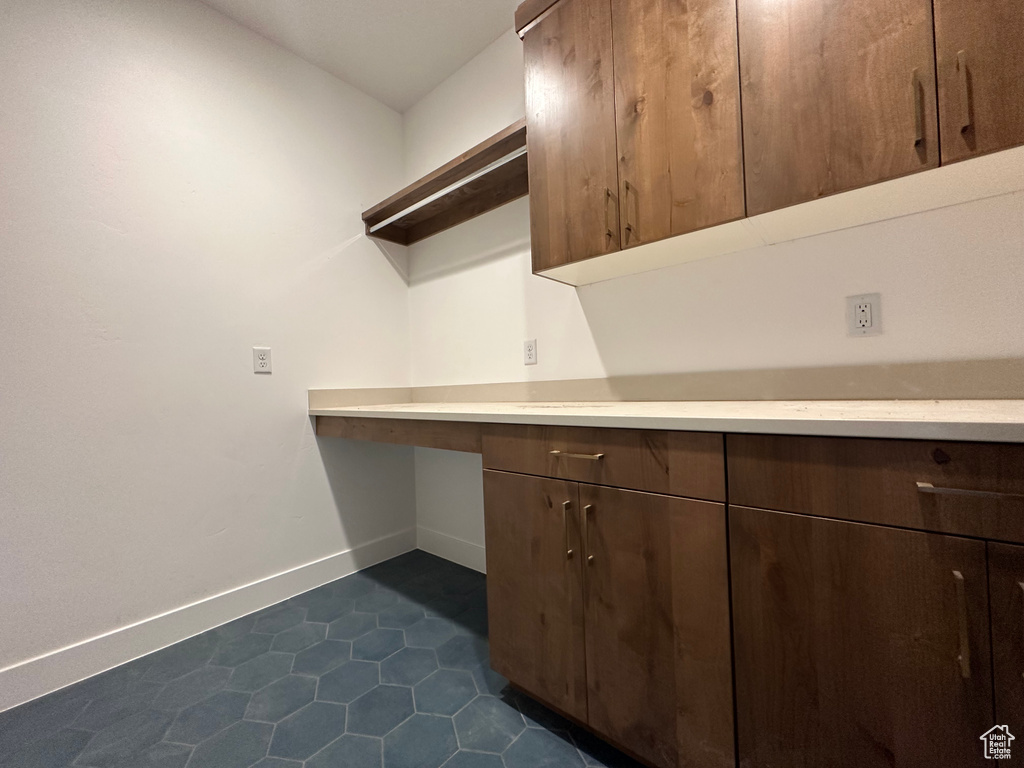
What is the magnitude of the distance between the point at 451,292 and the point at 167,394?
1342 millimetres

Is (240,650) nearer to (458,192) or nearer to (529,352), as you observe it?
(529,352)

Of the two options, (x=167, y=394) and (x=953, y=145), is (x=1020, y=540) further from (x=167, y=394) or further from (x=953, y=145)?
(x=167, y=394)

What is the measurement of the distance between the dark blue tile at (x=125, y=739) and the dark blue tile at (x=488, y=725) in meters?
0.86

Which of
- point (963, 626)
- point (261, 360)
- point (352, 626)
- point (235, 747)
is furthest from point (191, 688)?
point (963, 626)

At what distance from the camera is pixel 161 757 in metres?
1.08

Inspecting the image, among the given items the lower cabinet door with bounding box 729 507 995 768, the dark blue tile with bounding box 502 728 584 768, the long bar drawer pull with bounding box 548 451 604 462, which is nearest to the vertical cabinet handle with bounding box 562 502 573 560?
the long bar drawer pull with bounding box 548 451 604 462

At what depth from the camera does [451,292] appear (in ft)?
7.46

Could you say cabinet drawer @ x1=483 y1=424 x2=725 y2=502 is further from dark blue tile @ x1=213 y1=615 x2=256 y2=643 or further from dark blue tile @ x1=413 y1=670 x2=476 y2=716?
dark blue tile @ x1=213 y1=615 x2=256 y2=643

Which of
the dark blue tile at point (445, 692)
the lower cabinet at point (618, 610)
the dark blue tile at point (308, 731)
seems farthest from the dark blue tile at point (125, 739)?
the lower cabinet at point (618, 610)

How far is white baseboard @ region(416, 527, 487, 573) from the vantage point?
216cm

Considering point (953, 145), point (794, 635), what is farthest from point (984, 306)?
point (794, 635)

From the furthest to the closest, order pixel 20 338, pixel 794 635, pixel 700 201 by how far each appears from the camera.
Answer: pixel 20 338, pixel 700 201, pixel 794 635

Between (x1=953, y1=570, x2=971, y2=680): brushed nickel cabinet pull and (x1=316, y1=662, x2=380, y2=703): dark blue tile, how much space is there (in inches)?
56.3

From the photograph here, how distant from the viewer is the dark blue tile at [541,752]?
1.02 metres
